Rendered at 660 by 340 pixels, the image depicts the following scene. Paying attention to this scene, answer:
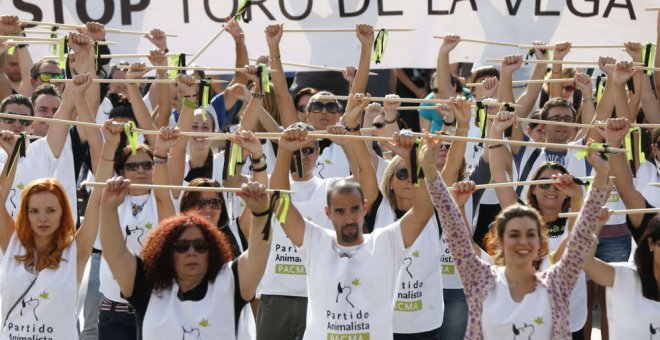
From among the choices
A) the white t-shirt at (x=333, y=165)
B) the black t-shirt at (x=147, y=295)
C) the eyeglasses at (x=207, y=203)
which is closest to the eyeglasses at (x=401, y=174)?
the eyeglasses at (x=207, y=203)

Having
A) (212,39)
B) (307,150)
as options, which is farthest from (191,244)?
(212,39)

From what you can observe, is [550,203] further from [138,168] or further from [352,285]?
[138,168]

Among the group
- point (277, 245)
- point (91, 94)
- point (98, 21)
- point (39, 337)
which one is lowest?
point (39, 337)

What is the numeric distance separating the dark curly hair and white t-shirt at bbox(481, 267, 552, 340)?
127 centimetres

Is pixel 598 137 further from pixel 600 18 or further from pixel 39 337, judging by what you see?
pixel 39 337

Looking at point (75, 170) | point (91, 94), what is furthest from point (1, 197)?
point (91, 94)

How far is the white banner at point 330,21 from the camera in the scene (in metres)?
9.63

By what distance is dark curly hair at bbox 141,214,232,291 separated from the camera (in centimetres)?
632

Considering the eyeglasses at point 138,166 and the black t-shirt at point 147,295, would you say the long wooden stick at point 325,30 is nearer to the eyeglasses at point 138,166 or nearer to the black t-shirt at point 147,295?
the eyeglasses at point 138,166

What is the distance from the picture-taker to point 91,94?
8.83 m

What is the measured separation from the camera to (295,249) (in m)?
7.92

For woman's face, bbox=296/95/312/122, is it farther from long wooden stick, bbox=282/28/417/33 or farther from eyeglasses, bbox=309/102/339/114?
eyeglasses, bbox=309/102/339/114

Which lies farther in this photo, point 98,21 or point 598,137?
point 98,21

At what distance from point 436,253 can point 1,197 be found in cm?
238
